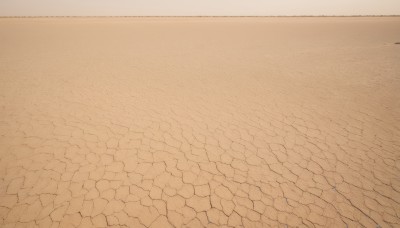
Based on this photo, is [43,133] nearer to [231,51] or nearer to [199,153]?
[199,153]

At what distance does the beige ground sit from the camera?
8.77 feet

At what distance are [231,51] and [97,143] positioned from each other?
8891 mm

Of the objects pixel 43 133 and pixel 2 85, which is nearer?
pixel 43 133

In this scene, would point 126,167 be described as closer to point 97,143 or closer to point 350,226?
point 97,143

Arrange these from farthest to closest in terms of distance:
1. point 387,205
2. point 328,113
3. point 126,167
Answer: point 328,113 → point 126,167 → point 387,205

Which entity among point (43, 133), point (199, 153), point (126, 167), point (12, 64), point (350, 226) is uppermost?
point (350, 226)

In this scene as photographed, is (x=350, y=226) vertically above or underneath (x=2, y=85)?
above

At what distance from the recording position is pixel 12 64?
8023mm

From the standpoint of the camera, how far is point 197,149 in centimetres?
370

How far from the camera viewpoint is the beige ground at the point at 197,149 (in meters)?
2.67

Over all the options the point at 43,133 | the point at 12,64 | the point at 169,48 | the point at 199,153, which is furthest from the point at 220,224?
the point at 169,48

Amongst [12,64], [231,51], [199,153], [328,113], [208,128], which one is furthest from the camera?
[231,51]

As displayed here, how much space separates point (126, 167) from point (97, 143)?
872 millimetres

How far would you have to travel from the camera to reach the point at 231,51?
1118cm
